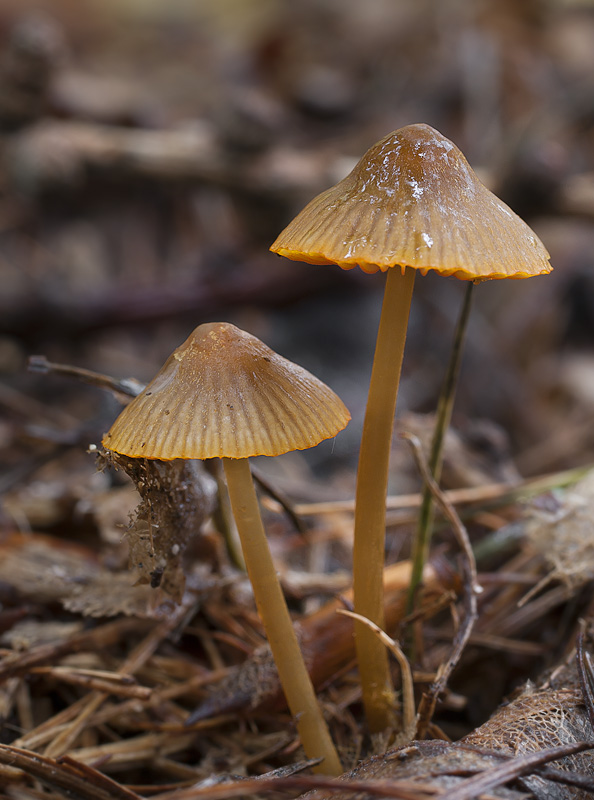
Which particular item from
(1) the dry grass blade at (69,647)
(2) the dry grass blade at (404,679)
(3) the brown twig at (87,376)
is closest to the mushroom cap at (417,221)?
(3) the brown twig at (87,376)

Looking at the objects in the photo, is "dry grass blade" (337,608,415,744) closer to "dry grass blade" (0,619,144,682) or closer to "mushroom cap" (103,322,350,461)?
"mushroom cap" (103,322,350,461)

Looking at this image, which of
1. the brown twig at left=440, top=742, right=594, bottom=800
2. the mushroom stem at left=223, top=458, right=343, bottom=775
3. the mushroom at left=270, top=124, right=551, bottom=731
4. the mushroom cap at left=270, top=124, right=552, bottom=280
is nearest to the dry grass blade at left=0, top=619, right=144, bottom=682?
the mushroom stem at left=223, top=458, right=343, bottom=775

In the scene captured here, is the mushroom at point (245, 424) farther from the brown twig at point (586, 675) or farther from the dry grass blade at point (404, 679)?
the brown twig at point (586, 675)

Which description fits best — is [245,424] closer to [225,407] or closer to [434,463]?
[225,407]

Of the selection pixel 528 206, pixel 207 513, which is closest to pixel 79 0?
pixel 528 206

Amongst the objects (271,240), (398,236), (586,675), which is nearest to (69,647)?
(586,675)

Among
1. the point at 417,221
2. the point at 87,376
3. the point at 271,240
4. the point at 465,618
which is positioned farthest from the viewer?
the point at 271,240
